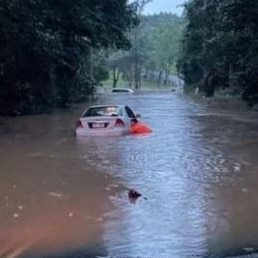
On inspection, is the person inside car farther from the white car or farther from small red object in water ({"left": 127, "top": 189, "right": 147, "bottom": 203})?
small red object in water ({"left": 127, "top": 189, "right": 147, "bottom": 203})

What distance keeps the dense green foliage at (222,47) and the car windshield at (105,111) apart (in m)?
12.7

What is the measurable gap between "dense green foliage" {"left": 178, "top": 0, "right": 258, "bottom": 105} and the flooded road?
13.0m

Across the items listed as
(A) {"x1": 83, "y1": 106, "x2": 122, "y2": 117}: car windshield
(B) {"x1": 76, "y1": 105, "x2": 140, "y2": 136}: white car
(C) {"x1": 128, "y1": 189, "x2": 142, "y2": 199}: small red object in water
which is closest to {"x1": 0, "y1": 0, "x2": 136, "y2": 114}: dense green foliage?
(A) {"x1": 83, "y1": 106, "x2": 122, "y2": 117}: car windshield

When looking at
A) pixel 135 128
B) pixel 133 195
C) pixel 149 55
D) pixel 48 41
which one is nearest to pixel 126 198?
pixel 133 195

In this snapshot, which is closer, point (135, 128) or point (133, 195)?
point (133, 195)

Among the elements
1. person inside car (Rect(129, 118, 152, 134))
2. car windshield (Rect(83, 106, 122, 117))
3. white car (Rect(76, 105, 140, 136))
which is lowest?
person inside car (Rect(129, 118, 152, 134))

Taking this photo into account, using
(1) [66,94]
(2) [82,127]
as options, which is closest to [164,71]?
Result: (1) [66,94]

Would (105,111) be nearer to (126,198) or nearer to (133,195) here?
(133,195)

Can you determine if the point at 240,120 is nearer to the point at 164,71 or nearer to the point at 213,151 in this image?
the point at 213,151

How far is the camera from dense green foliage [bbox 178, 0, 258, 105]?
3712 cm

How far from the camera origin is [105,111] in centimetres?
2527

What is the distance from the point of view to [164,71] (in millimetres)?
154250

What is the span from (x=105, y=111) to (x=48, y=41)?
1129 centimetres

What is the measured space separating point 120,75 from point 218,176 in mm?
128336
